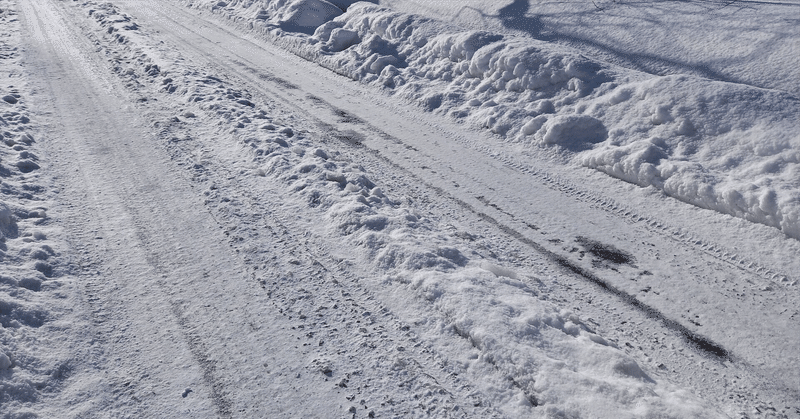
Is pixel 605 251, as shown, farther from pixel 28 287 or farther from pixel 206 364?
pixel 28 287

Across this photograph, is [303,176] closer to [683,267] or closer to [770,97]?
[683,267]

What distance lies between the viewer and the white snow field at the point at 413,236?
321 cm

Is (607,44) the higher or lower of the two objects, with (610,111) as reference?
higher

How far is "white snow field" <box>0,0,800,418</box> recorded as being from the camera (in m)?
3.21

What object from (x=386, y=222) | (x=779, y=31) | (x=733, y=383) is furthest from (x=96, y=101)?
(x=779, y=31)

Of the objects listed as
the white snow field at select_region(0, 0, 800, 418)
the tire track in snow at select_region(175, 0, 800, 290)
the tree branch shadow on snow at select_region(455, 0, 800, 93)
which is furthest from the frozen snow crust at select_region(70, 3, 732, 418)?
the tree branch shadow on snow at select_region(455, 0, 800, 93)

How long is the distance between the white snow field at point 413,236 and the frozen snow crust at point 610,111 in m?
0.04

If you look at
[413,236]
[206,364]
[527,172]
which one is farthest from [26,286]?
[527,172]

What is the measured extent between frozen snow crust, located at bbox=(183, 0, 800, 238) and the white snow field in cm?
4

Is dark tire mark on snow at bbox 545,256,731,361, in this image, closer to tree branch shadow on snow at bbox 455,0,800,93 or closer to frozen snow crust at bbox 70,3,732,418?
frozen snow crust at bbox 70,3,732,418

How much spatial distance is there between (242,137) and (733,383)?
523 cm

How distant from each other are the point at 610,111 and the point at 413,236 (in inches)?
139

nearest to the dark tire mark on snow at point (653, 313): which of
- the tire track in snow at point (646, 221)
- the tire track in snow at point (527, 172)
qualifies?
the tire track in snow at point (527, 172)

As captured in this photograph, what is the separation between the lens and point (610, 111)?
6727mm
